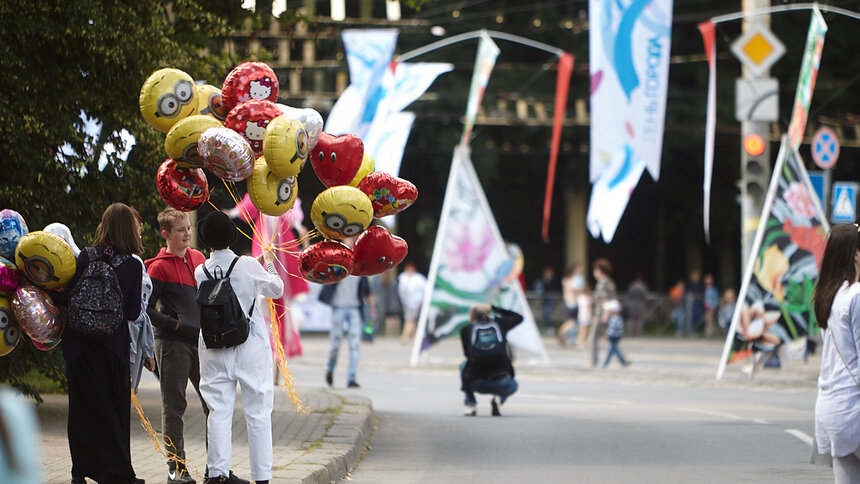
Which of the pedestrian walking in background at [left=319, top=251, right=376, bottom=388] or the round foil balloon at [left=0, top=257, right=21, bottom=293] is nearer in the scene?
the round foil balloon at [left=0, top=257, right=21, bottom=293]

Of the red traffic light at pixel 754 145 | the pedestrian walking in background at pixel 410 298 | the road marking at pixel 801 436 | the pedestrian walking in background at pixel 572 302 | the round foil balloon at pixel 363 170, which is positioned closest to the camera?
the round foil balloon at pixel 363 170

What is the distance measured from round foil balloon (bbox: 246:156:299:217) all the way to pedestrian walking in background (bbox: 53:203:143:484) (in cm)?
72

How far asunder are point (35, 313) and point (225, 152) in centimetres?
135

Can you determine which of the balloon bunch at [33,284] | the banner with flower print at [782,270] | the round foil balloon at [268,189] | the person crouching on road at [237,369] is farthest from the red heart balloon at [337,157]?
the banner with flower print at [782,270]

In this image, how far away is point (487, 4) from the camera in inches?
1442

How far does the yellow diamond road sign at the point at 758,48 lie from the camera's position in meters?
19.5

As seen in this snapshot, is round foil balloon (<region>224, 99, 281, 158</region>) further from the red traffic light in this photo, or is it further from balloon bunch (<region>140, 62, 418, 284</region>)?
the red traffic light

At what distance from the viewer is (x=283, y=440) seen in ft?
31.9

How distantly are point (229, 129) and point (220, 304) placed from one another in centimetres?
100

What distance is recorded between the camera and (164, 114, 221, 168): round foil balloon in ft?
24.0

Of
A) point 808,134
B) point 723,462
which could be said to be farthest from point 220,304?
point 808,134

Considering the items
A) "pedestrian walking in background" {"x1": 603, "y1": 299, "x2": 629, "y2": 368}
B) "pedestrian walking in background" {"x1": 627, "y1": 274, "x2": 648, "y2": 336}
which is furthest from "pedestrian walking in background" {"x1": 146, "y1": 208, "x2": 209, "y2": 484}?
"pedestrian walking in background" {"x1": 627, "y1": 274, "x2": 648, "y2": 336}

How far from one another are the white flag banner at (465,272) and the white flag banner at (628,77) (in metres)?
3.38

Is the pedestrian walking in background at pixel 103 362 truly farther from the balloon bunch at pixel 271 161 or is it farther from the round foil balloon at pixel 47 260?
the balloon bunch at pixel 271 161
